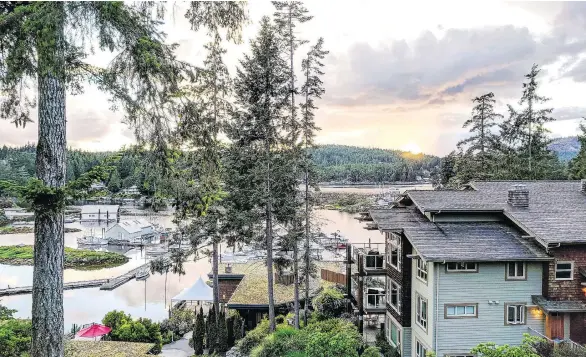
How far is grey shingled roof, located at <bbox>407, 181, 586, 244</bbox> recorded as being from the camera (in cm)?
1354

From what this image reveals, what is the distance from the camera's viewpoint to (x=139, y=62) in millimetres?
5328

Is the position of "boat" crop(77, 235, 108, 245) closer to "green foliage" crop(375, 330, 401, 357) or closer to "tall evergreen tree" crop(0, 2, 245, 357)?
"green foliage" crop(375, 330, 401, 357)

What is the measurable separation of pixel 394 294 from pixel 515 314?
15.3ft

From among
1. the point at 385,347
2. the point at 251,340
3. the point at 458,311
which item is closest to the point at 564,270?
the point at 458,311

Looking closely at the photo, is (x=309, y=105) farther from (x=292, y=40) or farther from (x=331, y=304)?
(x=331, y=304)

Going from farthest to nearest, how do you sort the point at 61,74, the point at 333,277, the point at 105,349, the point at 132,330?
the point at 333,277
the point at 132,330
the point at 105,349
the point at 61,74

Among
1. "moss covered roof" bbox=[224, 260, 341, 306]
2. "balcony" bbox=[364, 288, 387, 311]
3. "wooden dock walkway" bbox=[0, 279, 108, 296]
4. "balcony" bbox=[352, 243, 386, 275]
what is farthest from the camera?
"wooden dock walkway" bbox=[0, 279, 108, 296]

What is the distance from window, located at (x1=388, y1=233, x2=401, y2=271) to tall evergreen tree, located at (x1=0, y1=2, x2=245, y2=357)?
1213 cm

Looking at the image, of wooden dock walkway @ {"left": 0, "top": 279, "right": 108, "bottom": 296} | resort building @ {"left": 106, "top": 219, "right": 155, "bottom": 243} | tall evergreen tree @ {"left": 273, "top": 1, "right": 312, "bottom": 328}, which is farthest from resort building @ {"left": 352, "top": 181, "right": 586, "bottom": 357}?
resort building @ {"left": 106, "top": 219, "right": 155, "bottom": 243}

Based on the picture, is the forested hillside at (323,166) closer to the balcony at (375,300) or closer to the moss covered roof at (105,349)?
the balcony at (375,300)

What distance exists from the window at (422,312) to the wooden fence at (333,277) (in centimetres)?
818

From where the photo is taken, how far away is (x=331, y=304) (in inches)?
801

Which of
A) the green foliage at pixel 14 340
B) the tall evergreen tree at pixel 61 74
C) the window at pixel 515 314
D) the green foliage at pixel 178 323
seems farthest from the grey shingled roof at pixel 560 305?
the green foliage at pixel 14 340

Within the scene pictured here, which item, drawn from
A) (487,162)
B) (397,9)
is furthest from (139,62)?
(487,162)
